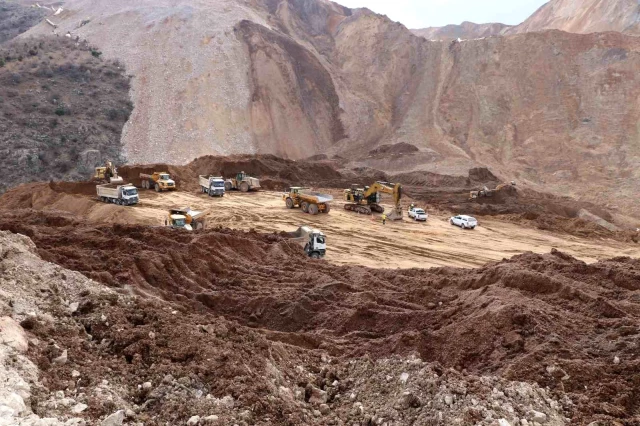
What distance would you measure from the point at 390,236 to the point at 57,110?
99.9 ft

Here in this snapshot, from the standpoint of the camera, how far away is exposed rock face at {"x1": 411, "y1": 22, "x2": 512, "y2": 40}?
88.6m

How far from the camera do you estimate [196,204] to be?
29500mm

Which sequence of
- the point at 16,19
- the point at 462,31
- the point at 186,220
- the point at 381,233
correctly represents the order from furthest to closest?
the point at 462,31 < the point at 16,19 < the point at 381,233 < the point at 186,220

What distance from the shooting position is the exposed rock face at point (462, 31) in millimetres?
88550

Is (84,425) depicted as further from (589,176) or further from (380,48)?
(380,48)

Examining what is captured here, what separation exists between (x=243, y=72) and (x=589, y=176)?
1206 inches

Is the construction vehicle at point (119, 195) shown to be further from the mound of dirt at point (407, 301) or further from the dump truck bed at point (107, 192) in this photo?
the mound of dirt at point (407, 301)

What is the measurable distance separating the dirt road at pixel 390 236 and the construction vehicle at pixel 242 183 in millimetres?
2655

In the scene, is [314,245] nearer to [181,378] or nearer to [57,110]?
[181,378]

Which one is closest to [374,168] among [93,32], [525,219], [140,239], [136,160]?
[525,219]

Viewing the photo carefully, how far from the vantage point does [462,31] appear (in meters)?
95.1

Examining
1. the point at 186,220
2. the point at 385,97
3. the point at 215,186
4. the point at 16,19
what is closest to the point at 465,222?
the point at 215,186

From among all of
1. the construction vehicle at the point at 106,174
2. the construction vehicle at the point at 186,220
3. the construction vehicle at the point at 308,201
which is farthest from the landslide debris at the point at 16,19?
the construction vehicle at the point at 186,220

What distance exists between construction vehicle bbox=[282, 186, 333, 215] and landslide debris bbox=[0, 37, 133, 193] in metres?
16.6
